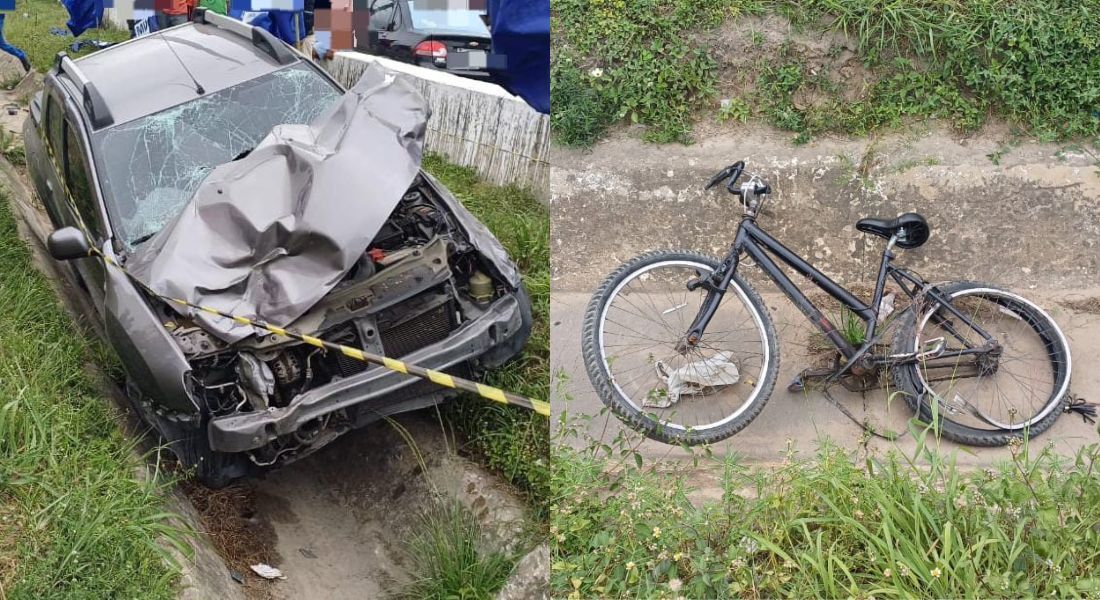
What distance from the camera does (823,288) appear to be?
394cm

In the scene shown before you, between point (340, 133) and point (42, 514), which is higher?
point (340, 133)

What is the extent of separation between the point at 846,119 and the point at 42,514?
3.84m

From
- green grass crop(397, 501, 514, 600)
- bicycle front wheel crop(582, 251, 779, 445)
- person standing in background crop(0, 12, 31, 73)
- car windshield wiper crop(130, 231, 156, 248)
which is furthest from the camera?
person standing in background crop(0, 12, 31, 73)

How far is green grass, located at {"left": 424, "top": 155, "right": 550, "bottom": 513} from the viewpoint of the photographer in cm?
422

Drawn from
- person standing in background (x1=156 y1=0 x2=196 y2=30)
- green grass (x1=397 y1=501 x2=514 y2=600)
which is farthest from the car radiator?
person standing in background (x1=156 y1=0 x2=196 y2=30)

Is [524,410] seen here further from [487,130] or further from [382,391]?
[487,130]

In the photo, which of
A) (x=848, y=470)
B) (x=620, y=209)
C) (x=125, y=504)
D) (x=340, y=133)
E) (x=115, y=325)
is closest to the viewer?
(x=848, y=470)

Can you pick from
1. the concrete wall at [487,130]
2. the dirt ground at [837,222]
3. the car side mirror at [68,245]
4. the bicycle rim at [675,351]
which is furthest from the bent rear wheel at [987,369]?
the car side mirror at [68,245]

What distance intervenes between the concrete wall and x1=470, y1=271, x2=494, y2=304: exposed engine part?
196 cm

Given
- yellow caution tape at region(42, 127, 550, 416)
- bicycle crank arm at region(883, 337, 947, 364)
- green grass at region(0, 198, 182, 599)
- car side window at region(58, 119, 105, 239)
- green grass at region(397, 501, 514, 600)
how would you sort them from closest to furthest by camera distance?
1. yellow caution tape at region(42, 127, 550, 416)
2. green grass at region(0, 198, 182, 599)
3. green grass at region(397, 501, 514, 600)
4. bicycle crank arm at region(883, 337, 947, 364)
5. car side window at region(58, 119, 105, 239)

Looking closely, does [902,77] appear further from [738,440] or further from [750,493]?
[750,493]

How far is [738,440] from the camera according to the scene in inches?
156

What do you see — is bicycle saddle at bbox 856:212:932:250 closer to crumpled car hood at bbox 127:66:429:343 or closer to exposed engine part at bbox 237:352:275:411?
crumpled car hood at bbox 127:66:429:343

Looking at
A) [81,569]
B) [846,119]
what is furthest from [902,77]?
[81,569]
